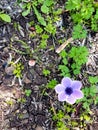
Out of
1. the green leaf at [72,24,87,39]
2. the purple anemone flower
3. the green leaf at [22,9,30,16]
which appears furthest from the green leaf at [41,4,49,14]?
the purple anemone flower

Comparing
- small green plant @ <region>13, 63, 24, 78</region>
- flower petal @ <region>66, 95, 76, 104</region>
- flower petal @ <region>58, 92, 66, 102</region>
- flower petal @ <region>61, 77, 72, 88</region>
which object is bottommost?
flower petal @ <region>66, 95, 76, 104</region>

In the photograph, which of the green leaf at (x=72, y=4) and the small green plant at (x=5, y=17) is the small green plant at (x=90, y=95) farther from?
the small green plant at (x=5, y=17)

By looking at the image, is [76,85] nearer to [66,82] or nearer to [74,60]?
[66,82]

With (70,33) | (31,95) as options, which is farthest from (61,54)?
(31,95)

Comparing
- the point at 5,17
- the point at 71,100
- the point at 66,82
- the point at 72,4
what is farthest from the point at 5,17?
the point at 71,100

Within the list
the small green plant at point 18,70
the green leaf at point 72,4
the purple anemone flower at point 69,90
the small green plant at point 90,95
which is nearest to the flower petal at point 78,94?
the purple anemone flower at point 69,90

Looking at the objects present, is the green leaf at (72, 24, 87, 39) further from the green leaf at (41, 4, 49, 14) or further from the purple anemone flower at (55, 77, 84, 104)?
the purple anemone flower at (55, 77, 84, 104)
